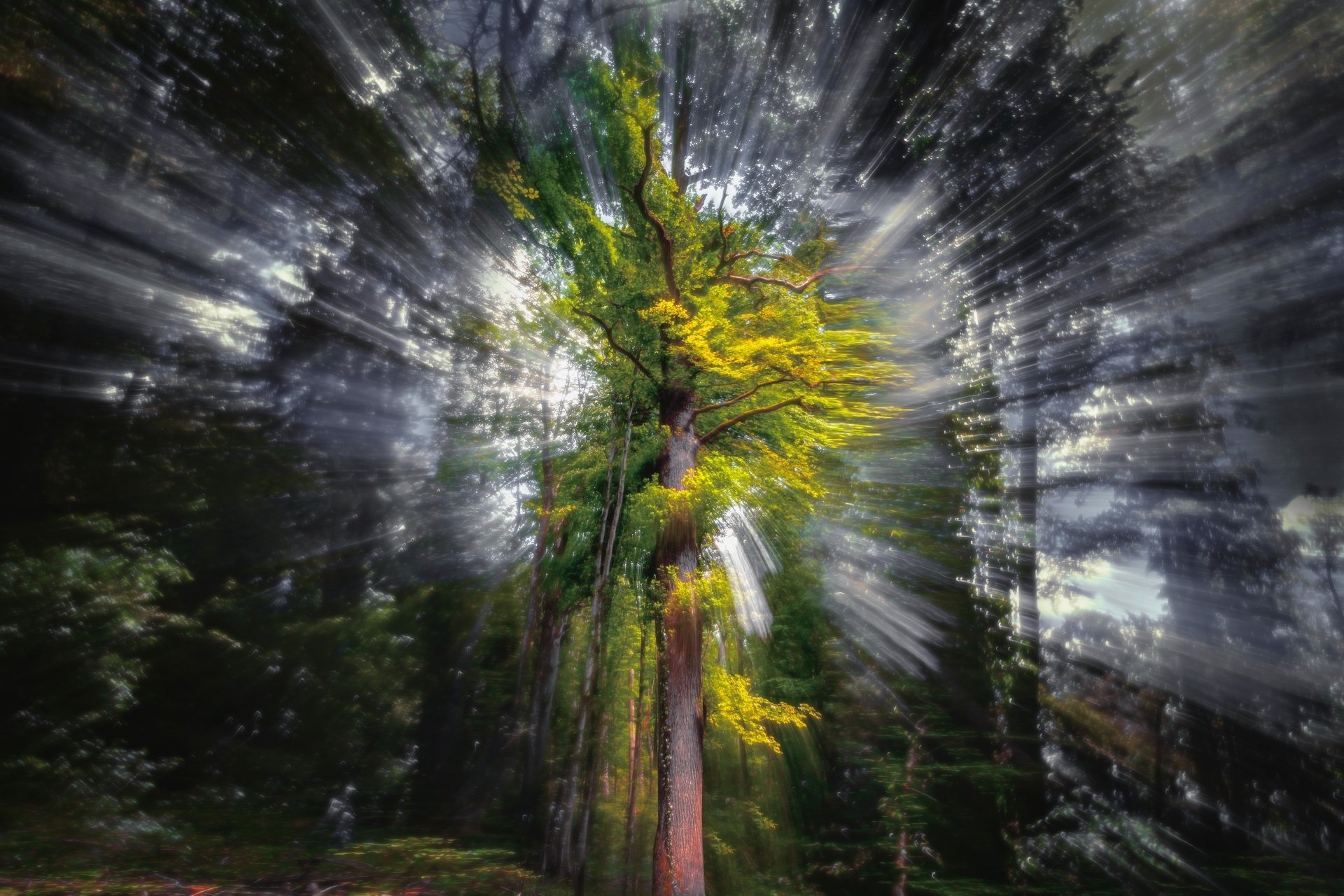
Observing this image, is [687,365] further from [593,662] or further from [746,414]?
[593,662]

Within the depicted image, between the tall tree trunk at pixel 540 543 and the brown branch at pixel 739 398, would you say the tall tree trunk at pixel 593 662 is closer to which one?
the brown branch at pixel 739 398

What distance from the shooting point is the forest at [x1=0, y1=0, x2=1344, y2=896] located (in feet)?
19.2

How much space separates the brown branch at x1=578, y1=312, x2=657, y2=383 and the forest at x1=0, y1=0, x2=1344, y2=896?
24 cm

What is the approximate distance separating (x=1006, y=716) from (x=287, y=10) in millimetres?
15488

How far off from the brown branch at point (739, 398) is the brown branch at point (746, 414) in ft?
0.56

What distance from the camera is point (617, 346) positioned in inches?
203

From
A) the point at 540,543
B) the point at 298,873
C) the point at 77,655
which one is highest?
the point at 540,543

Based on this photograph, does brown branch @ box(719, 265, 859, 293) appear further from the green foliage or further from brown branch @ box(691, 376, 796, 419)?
the green foliage

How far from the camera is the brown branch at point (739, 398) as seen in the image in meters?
5.12

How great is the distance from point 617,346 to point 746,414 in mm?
1505

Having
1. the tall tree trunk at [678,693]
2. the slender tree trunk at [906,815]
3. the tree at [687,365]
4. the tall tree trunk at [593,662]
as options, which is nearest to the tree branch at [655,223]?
the tree at [687,365]

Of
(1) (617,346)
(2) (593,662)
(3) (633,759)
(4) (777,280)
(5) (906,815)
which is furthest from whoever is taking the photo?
(3) (633,759)

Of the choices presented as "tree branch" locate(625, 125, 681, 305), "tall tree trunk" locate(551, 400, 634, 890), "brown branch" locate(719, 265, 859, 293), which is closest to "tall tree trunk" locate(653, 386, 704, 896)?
"tall tree trunk" locate(551, 400, 634, 890)

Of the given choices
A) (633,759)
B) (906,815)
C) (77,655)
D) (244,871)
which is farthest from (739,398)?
(77,655)
